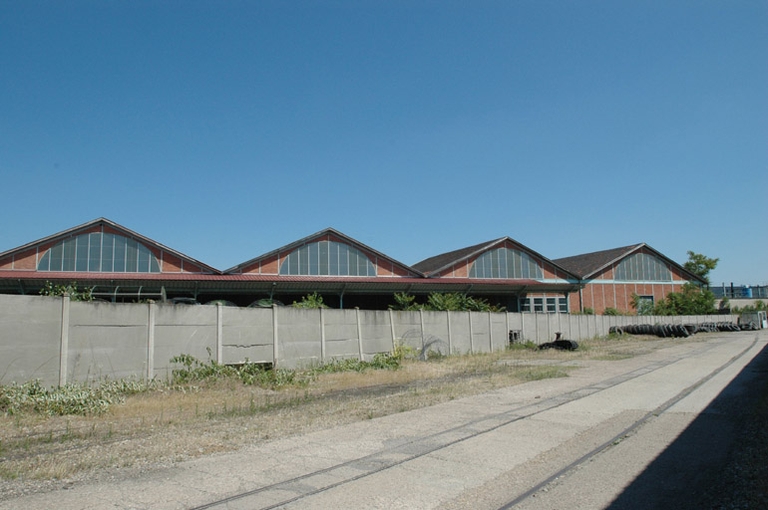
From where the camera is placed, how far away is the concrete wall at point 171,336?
1219cm

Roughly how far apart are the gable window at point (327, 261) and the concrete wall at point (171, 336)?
21.8 m

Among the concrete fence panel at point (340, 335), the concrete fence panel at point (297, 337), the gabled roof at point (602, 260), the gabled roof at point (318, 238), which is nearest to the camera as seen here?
the concrete fence panel at point (297, 337)

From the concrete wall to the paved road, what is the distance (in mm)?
6595

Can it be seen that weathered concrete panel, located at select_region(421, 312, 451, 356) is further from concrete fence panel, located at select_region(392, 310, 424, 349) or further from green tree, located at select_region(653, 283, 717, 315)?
green tree, located at select_region(653, 283, 717, 315)

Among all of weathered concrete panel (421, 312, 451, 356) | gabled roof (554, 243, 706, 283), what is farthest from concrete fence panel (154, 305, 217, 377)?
gabled roof (554, 243, 706, 283)

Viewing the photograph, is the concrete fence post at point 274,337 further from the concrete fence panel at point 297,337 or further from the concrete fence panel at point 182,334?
the concrete fence panel at point 182,334

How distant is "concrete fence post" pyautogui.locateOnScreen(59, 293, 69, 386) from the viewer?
1254 centimetres

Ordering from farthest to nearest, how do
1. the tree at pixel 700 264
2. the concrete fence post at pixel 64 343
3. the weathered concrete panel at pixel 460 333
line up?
1. the tree at pixel 700 264
2. the weathered concrete panel at pixel 460 333
3. the concrete fence post at pixel 64 343

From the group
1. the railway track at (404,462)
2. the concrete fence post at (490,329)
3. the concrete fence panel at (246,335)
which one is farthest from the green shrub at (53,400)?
the concrete fence post at (490,329)

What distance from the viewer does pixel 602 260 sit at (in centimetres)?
6669

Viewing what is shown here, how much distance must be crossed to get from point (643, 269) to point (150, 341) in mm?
62937

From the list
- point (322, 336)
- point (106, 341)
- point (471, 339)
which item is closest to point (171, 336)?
point (106, 341)

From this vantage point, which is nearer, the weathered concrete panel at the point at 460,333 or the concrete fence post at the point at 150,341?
the concrete fence post at the point at 150,341

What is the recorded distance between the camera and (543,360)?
81.1ft
